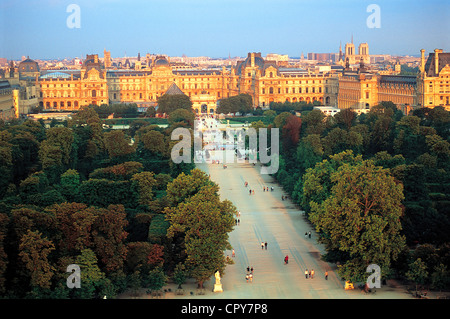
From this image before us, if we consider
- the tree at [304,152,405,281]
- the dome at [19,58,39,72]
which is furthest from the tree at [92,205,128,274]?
the dome at [19,58,39,72]

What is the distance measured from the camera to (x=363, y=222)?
30844 millimetres

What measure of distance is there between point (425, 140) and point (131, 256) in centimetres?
2673

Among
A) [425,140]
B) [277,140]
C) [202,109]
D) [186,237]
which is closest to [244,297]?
[186,237]

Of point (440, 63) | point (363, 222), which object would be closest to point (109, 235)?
point (363, 222)

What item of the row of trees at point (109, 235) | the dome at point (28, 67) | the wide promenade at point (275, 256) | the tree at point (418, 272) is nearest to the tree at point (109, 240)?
the row of trees at point (109, 235)

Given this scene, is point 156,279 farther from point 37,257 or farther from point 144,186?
point 144,186

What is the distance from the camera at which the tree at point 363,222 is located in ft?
99.4

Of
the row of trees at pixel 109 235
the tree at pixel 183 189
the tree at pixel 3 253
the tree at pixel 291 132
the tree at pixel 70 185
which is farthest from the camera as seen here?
the tree at pixel 291 132

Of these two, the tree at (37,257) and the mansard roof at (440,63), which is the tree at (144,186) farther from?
the mansard roof at (440,63)

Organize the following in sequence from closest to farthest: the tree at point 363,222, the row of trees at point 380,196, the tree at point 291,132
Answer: the tree at point 363,222 → the row of trees at point 380,196 → the tree at point 291,132

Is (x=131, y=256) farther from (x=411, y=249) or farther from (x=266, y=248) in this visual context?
(x=411, y=249)

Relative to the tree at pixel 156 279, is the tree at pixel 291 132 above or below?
above

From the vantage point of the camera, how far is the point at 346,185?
1283 inches

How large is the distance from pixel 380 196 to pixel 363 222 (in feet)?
4.23
